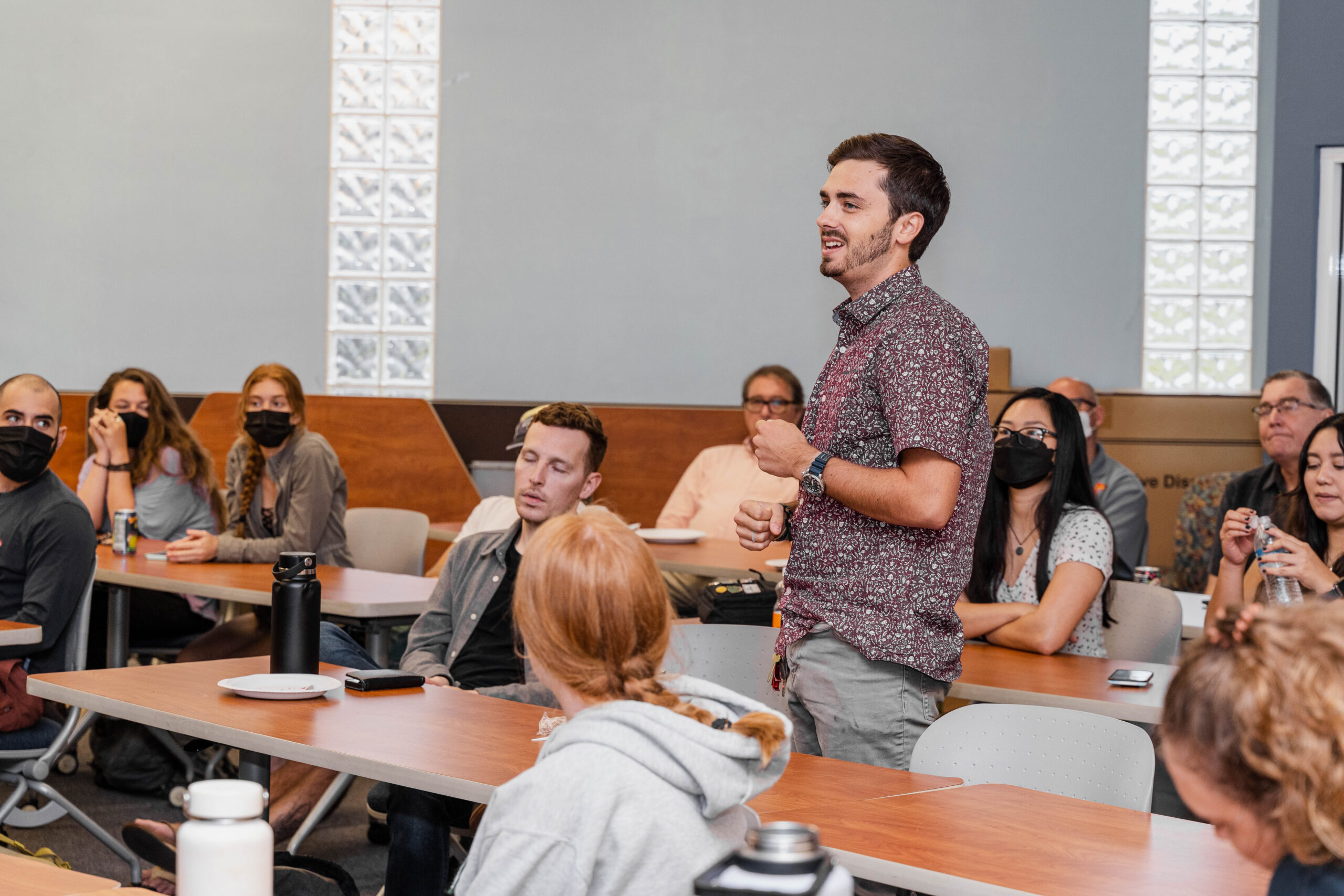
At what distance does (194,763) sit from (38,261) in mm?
4239

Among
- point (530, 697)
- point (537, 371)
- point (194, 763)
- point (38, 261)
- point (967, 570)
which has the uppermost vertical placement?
point (38, 261)

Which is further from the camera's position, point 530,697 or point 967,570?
point 530,697

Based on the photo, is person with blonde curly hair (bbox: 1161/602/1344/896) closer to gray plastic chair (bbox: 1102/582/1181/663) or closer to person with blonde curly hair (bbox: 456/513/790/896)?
person with blonde curly hair (bbox: 456/513/790/896)

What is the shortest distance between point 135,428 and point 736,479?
2526 millimetres

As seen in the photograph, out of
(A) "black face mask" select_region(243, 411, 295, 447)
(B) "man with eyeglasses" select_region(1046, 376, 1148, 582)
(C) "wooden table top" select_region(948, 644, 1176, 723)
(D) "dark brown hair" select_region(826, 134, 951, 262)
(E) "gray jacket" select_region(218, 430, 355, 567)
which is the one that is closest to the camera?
(D) "dark brown hair" select_region(826, 134, 951, 262)

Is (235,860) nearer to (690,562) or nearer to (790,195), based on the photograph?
(690,562)

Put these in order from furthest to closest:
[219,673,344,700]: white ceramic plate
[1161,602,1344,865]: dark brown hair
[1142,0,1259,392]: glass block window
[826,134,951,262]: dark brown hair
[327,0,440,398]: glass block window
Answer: [327,0,440,398]: glass block window → [1142,0,1259,392]: glass block window → [219,673,344,700]: white ceramic plate → [826,134,951,262]: dark brown hair → [1161,602,1344,865]: dark brown hair

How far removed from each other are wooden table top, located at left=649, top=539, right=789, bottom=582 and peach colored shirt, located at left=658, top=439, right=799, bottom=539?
51 centimetres

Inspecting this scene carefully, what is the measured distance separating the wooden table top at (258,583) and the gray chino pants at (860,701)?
59.6 inches

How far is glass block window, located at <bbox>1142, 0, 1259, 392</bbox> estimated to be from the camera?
6.45 meters

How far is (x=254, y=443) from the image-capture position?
4695mm

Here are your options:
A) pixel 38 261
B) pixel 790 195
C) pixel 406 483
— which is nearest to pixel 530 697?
pixel 406 483

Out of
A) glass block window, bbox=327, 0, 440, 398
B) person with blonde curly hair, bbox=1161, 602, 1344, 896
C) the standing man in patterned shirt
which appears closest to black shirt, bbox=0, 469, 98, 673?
the standing man in patterned shirt

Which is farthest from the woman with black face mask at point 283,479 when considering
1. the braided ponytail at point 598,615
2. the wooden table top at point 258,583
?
the braided ponytail at point 598,615
